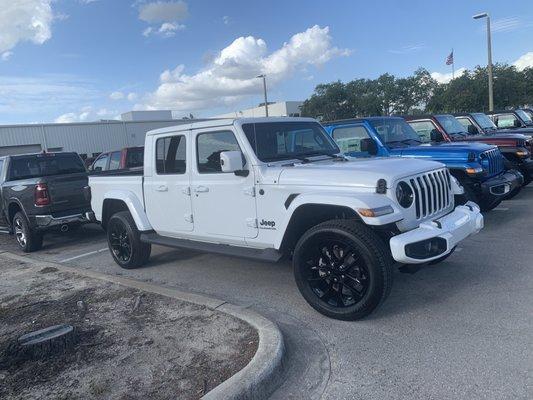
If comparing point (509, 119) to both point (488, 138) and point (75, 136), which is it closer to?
point (488, 138)

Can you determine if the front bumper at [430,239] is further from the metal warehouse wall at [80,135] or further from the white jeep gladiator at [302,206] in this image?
the metal warehouse wall at [80,135]

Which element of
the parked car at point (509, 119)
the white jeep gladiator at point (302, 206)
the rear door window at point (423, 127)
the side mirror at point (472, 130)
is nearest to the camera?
the white jeep gladiator at point (302, 206)

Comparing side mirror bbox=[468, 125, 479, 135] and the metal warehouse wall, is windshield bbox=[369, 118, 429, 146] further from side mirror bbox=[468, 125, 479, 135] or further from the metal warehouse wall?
the metal warehouse wall

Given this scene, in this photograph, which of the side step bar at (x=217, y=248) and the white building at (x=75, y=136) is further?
the white building at (x=75, y=136)

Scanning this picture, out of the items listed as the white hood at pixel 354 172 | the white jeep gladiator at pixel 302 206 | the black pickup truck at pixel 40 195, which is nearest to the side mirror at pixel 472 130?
the white jeep gladiator at pixel 302 206

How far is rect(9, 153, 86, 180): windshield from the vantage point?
9406 mm

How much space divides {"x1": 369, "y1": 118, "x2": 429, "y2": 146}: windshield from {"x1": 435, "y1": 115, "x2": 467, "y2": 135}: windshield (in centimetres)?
124

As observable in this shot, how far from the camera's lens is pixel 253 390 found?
322 centimetres

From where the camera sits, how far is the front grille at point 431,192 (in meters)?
4.49

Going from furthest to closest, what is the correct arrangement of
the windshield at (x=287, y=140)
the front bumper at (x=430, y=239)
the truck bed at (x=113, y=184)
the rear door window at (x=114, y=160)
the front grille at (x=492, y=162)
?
the rear door window at (x=114, y=160) → the front grille at (x=492, y=162) → the truck bed at (x=113, y=184) → the windshield at (x=287, y=140) → the front bumper at (x=430, y=239)

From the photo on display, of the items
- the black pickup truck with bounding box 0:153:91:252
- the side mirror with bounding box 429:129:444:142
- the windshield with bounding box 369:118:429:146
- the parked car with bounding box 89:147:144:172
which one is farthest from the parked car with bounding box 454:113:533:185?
the parked car with bounding box 89:147:144:172

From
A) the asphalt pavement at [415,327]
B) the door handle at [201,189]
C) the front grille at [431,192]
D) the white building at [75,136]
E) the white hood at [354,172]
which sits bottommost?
the asphalt pavement at [415,327]

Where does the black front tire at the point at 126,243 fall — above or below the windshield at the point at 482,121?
below

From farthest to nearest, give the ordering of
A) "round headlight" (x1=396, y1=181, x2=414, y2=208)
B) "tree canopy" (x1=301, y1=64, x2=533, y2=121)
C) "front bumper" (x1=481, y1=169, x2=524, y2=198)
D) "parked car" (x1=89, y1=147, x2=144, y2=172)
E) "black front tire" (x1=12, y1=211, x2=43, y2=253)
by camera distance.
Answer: "tree canopy" (x1=301, y1=64, x2=533, y2=121)
"parked car" (x1=89, y1=147, x2=144, y2=172)
"black front tire" (x1=12, y1=211, x2=43, y2=253)
"front bumper" (x1=481, y1=169, x2=524, y2=198)
"round headlight" (x1=396, y1=181, x2=414, y2=208)
